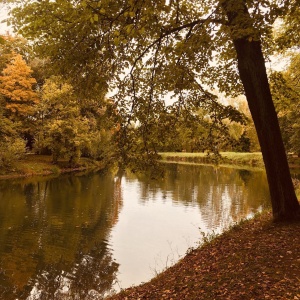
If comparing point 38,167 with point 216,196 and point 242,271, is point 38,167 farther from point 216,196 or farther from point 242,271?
point 242,271

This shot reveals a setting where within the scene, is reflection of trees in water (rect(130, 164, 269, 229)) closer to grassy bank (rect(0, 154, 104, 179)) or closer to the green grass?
grassy bank (rect(0, 154, 104, 179))

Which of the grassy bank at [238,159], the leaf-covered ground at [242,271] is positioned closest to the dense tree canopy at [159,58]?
the leaf-covered ground at [242,271]

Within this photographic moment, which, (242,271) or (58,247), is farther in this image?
(58,247)

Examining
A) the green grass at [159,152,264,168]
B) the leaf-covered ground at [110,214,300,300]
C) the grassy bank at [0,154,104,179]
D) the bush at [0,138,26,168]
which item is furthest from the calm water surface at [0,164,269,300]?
the green grass at [159,152,264,168]

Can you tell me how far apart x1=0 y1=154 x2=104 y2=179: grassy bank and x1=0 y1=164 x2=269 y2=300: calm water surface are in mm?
4777

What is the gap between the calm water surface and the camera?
10227mm

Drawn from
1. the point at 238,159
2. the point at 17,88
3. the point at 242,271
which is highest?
the point at 17,88

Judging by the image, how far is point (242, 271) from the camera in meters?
6.55

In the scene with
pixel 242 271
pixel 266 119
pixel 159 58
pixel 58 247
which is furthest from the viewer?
pixel 58 247

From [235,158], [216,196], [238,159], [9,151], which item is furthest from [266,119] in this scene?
[235,158]

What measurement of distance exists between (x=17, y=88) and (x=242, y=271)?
34.6 metres

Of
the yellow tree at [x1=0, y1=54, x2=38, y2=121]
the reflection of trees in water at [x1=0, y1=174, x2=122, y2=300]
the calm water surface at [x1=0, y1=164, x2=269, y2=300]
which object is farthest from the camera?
the yellow tree at [x1=0, y1=54, x2=38, y2=121]

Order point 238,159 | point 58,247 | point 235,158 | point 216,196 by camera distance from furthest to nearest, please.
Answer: point 235,158, point 238,159, point 216,196, point 58,247

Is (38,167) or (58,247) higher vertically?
(38,167)
